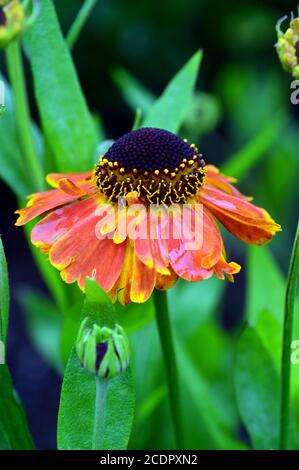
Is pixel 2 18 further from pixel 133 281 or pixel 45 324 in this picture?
pixel 45 324

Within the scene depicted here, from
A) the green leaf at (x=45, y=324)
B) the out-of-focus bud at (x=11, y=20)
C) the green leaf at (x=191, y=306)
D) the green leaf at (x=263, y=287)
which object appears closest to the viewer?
the out-of-focus bud at (x=11, y=20)

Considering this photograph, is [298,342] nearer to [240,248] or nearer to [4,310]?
[4,310]

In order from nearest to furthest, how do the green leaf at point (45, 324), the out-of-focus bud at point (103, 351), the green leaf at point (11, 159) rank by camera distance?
1. the out-of-focus bud at point (103, 351)
2. the green leaf at point (11, 159)
3. the green leaf at point (45, 324)

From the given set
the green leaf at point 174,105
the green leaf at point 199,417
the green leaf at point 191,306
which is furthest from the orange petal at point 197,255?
the green leaf at point 191,306

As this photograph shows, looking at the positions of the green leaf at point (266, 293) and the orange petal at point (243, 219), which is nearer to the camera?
the orange petal at point (243, 219)

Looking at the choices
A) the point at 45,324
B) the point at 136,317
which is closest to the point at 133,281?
the point at 136,317

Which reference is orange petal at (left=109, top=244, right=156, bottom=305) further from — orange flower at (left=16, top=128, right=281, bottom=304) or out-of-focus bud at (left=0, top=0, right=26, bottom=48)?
out-of-focus bud at (left=0, top=0, right=26, bottom=48)

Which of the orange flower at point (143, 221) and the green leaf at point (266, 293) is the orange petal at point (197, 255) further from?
the green leaf at point (266, 293)
